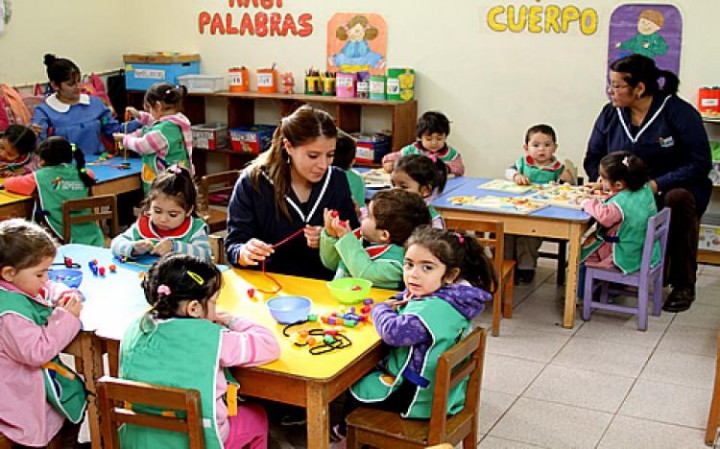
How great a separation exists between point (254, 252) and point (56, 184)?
2242 mm

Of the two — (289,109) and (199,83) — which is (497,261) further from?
(199,83)

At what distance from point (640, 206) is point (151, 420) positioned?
337 centimetres

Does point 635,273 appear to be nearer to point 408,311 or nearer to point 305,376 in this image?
point 408,311

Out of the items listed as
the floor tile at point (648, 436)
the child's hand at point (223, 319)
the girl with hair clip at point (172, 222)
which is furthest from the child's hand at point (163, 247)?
the floor tile at point (648, 436)

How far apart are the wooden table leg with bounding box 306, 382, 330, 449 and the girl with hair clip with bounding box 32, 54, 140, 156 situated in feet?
14.5

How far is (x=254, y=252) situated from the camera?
3.43 m

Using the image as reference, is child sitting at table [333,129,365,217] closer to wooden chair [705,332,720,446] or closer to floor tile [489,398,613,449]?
floor tile [489,398,613,449]

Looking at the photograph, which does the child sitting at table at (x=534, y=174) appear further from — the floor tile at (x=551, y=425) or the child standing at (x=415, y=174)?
the floor tile at (x=551, y=425)

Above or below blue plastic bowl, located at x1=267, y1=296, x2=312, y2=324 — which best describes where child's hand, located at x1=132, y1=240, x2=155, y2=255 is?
above

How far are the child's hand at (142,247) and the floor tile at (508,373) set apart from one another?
1723 millimetres

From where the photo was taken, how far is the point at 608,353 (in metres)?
4.66

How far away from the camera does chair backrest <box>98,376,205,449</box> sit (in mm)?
2377

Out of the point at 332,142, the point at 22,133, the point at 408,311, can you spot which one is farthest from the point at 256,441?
the point at 22,133

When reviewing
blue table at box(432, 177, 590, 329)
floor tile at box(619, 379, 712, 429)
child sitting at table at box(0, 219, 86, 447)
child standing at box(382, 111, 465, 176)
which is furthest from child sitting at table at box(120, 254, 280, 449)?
child standing at box(382, 111, 465, 176)
